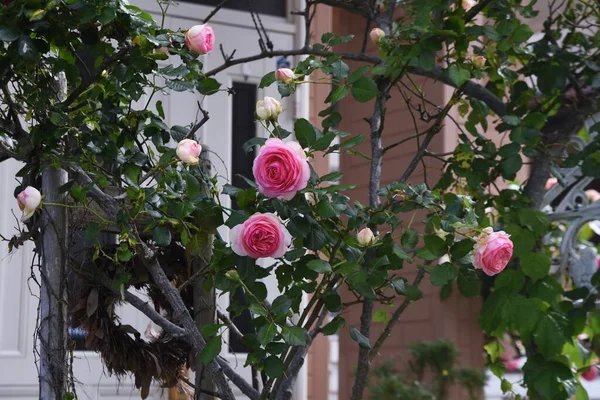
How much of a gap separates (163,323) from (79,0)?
0.59 meters

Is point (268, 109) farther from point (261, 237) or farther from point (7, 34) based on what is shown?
point (7, 34)

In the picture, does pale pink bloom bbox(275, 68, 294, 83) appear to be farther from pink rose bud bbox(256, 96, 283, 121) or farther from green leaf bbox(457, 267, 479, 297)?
green leaf bbox(457, 267, 479, 297)

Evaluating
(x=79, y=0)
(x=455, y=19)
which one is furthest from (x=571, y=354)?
(x=79, y=0)

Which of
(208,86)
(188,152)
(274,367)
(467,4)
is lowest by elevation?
(274,367)

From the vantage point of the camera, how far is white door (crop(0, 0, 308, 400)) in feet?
9.35

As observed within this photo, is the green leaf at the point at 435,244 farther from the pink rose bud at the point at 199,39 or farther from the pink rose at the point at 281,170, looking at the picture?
the pink rose bud at the point at 199,39

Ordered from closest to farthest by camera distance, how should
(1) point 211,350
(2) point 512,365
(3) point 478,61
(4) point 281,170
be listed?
(4) point 281,170
(1) point 211,350
(3) point 478,61
(2) point 512,365

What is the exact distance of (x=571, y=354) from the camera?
8.87 feet

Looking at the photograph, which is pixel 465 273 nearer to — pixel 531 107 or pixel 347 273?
pixel 347 273

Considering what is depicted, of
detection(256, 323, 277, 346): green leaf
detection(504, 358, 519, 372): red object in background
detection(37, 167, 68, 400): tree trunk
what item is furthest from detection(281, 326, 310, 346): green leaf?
detection(504, 358, 519, 372): red object in background

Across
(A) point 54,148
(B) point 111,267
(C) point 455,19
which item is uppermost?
(C) point 455,19

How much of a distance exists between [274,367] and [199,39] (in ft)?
1.97

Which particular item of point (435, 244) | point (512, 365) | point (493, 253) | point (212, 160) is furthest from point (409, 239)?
point (512, 365)

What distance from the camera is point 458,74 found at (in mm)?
2021
